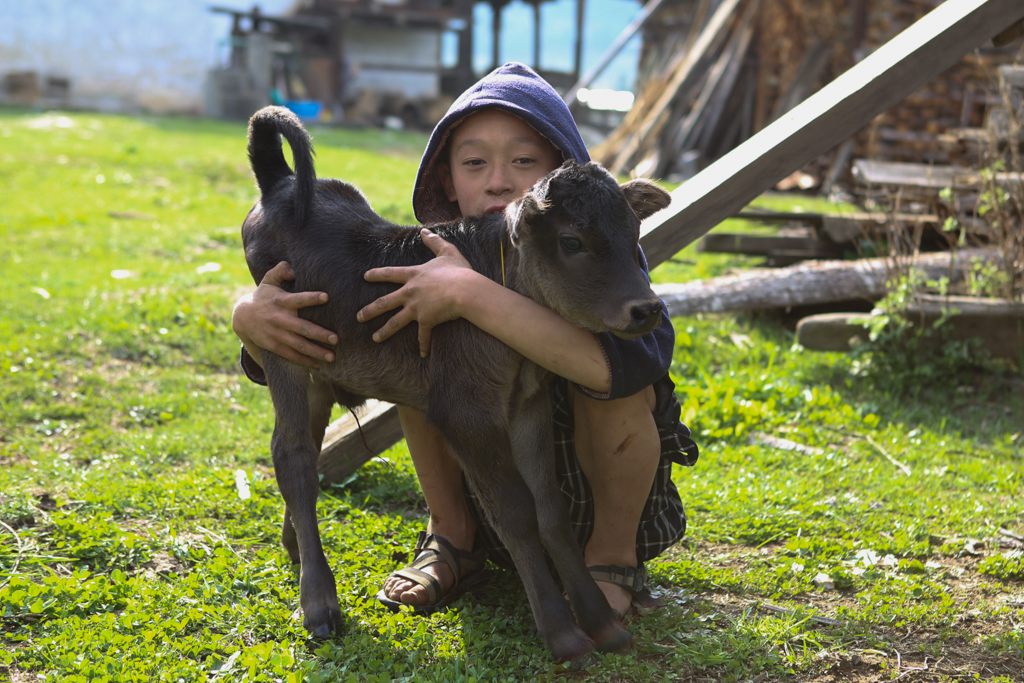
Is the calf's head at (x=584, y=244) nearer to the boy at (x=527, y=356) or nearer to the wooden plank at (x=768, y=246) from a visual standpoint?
the boy at (x=527, y=356)

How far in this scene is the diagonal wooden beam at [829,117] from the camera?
118 inches

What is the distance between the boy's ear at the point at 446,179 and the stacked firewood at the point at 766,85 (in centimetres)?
961

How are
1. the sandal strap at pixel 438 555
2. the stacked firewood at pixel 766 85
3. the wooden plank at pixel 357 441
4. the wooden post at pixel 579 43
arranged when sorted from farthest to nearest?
1. the wooden post at pixel 579 43
2. the stacked firewood at pixel 766 85
3. the wooden plank at pixel 357 441
4. the sandal strap at pixel 438 555

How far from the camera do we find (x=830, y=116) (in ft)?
10.3

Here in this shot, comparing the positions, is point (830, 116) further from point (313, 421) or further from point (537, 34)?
point (537, 34)

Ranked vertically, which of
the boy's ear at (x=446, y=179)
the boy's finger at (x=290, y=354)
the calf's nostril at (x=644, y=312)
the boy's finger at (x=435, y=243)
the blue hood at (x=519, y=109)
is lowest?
the boy's finger at (x=290, y=354)

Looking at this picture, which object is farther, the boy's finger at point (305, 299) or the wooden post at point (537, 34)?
the wooden post at point (537, 34)

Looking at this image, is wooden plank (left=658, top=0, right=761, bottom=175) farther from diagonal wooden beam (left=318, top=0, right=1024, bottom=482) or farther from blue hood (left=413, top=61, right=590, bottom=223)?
blue hood (left=413, top=61, right=590, bottom=223)

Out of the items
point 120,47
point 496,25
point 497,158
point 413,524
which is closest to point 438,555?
point 413,524

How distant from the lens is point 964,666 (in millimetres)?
2514

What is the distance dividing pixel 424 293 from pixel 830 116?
5.64 feet

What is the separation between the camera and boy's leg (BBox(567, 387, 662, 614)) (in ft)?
8.84

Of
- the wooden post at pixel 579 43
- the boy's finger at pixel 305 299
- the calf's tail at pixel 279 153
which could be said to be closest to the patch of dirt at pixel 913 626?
the boy's finger at pixel 305 299

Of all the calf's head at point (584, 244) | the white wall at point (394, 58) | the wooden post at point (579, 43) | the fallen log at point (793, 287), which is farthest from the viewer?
the white wall at point (394, 58)
